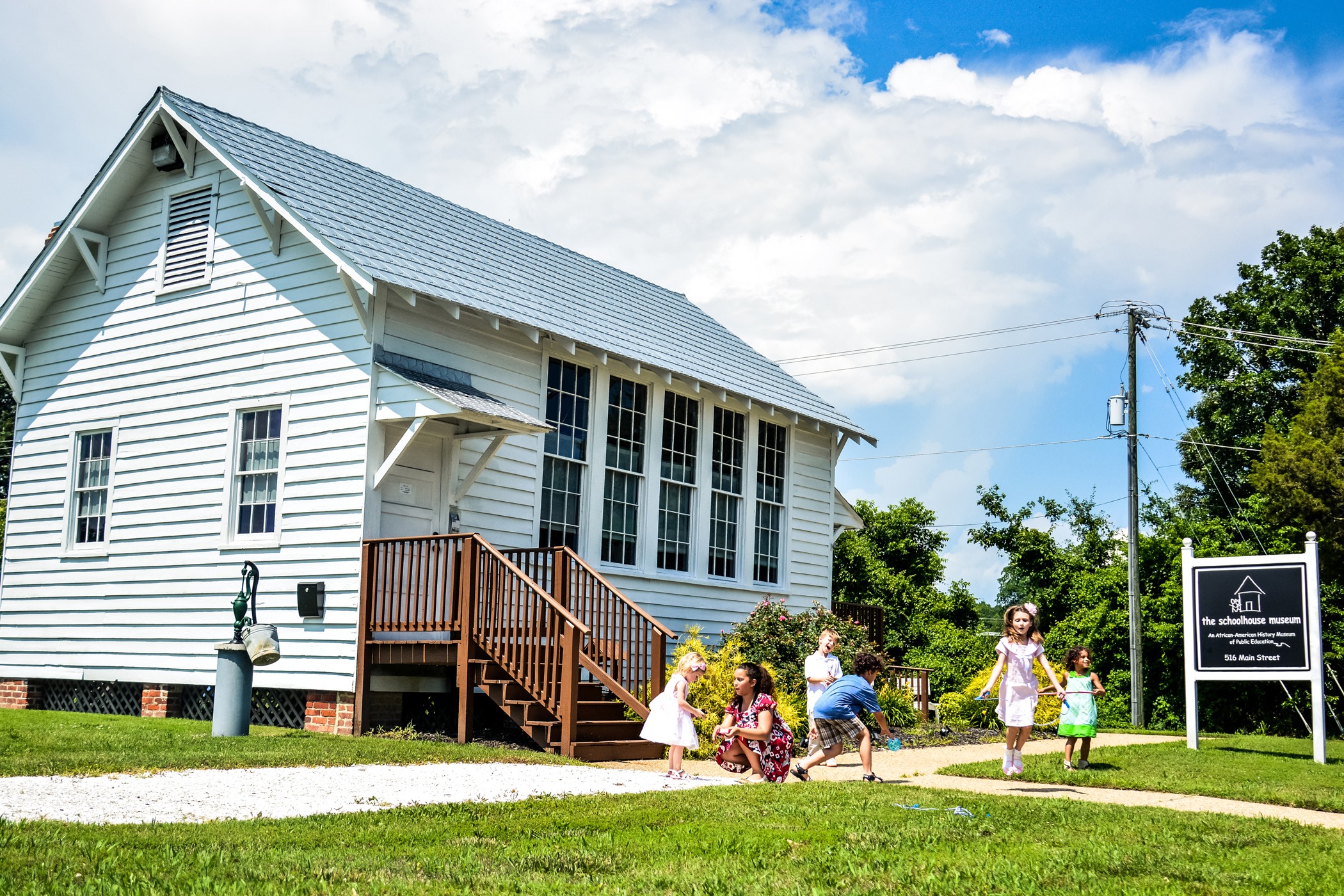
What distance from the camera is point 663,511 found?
1786 cm

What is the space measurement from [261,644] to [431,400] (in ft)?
9.80

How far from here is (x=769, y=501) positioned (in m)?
20.0

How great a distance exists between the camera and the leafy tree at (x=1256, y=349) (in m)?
31.2

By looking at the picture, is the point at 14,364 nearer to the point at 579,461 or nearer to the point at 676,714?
the point at 579,461

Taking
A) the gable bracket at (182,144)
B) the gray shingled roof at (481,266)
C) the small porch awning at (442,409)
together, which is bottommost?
the small porch awning at (442,409)

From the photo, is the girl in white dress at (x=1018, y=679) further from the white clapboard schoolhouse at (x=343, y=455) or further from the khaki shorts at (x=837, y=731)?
the white clapboard schoolhouse at (x=343, y=455)

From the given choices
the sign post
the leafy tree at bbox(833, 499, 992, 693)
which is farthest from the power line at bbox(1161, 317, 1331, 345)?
the sign post

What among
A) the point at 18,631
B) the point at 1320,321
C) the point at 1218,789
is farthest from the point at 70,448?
A: the point at 1320,321

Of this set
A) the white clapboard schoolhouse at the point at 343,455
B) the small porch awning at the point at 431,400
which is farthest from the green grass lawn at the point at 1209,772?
the small porch awning at the point at 431,400

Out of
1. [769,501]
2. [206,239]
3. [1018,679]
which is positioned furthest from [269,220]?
[1018,679]

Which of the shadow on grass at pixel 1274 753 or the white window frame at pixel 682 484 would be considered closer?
the shadow on grass at pixel 1274 753

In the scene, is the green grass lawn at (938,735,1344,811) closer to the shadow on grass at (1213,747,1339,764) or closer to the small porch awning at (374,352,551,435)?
the shadow on grass at (1213,747,1339,764)

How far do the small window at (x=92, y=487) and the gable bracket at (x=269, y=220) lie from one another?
3.95 m

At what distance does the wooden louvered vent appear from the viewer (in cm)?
1603
